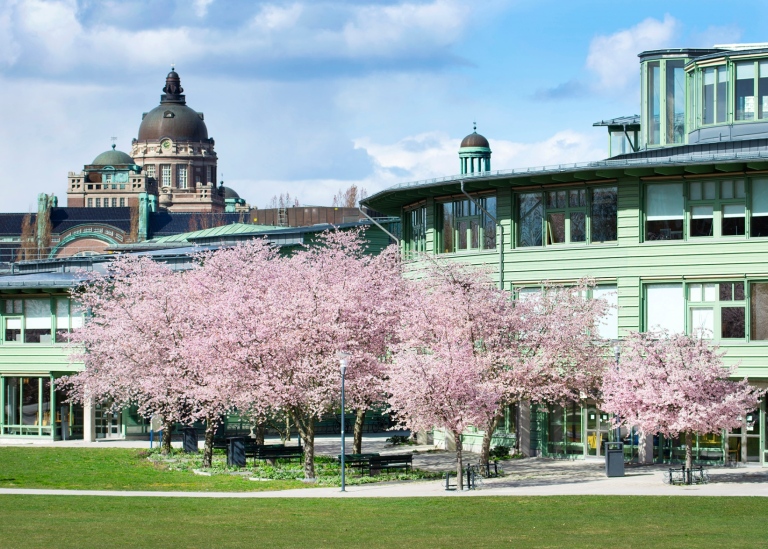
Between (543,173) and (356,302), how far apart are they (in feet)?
26.4

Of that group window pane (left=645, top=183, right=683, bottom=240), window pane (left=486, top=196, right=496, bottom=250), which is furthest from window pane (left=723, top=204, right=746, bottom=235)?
window pane (left=486, top=196, right=496, bottom=250)

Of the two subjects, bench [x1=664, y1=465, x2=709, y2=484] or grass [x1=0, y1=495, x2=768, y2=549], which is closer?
grass [x1=0, y1=495, x2=768, y2=549]

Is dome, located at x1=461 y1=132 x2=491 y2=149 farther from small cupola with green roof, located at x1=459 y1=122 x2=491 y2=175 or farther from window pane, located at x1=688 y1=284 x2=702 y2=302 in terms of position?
window pane, located at x1=688 y1=284 x2=702 y2=302

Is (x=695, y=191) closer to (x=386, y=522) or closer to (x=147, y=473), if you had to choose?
(x=386, y=522)

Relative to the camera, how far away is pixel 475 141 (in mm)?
96062

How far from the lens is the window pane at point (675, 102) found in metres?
48.9

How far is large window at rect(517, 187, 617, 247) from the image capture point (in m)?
45.1

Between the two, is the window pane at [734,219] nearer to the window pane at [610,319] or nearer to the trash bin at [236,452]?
the window pane at [610,319]

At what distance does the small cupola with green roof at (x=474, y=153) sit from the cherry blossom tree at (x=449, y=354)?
50.0 m

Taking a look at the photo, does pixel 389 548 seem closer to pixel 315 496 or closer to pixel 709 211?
pixel 315 496

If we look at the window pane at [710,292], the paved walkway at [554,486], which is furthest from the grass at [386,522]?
the window pane at [710,292]

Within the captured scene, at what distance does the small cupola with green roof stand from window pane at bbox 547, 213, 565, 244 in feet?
149

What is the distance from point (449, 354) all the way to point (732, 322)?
1076 centimetres

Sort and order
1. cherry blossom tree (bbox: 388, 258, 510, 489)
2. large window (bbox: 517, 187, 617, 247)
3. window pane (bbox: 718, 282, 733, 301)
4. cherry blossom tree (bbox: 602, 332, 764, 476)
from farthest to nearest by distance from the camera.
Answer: large window (bbox: 517, 187, 617, 247), window pane (bbox: 718, 282, 733, 301), cherry blossom tree (bbox: 388, 258, 510, 489), cherry blossom tree (bbox: 602, 332, 764, 476)
